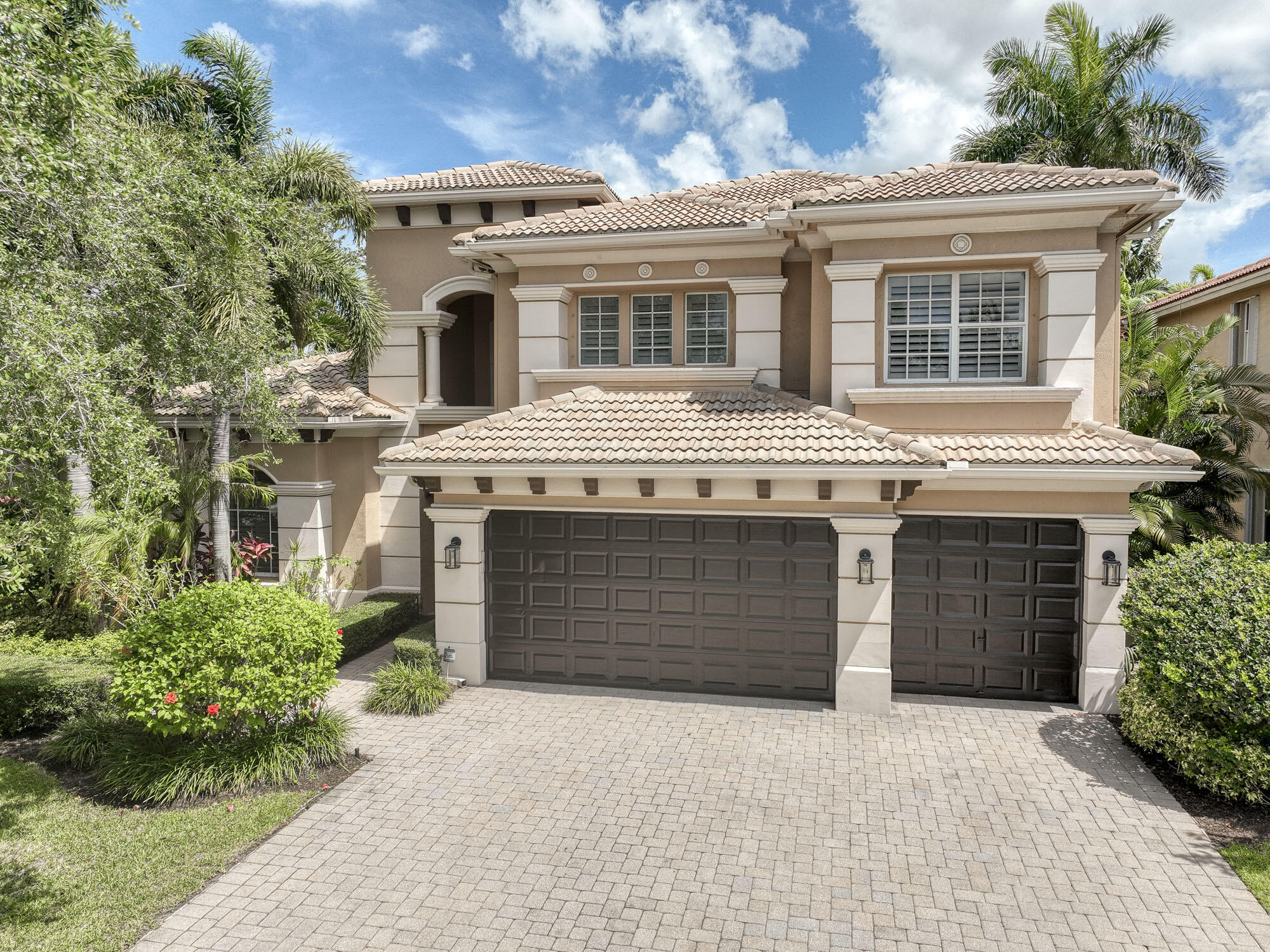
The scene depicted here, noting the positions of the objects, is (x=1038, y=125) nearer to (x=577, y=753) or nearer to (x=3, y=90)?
(x=577, y=753)

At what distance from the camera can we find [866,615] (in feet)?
34.2

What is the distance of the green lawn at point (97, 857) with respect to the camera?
5918 millimetres

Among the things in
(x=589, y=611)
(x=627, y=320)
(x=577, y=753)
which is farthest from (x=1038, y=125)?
(x=577, y=753)

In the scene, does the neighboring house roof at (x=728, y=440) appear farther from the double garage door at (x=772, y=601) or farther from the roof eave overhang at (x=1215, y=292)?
the roof eave overhang at (x=1215, y=292)

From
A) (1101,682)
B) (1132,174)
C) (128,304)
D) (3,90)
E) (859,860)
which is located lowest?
(859,860)

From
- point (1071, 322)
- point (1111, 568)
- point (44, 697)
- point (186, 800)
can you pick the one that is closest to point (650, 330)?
point (1071, 322)

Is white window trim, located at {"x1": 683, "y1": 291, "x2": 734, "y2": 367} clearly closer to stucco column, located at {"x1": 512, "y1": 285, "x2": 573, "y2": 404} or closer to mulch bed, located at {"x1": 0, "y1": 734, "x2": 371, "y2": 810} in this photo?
stucco column, located at {"x1": 512, "y1": 285, "x2": 573, "y2": 404}

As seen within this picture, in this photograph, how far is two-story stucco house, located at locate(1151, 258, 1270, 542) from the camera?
18141mm

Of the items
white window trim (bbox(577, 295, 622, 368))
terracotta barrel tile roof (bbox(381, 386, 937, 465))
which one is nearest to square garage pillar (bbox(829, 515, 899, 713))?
terracotta barrel tile roof (bbox(381, 386, 937, 465))

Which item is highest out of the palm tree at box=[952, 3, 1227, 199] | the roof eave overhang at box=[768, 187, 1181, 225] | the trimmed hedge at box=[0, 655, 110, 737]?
the palm tree at box=[952, 3, 1227, 199]

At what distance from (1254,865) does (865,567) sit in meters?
4.89

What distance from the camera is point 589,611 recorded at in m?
11.6

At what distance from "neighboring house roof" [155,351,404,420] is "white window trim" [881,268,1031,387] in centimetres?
989

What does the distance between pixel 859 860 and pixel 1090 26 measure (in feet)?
70.8
